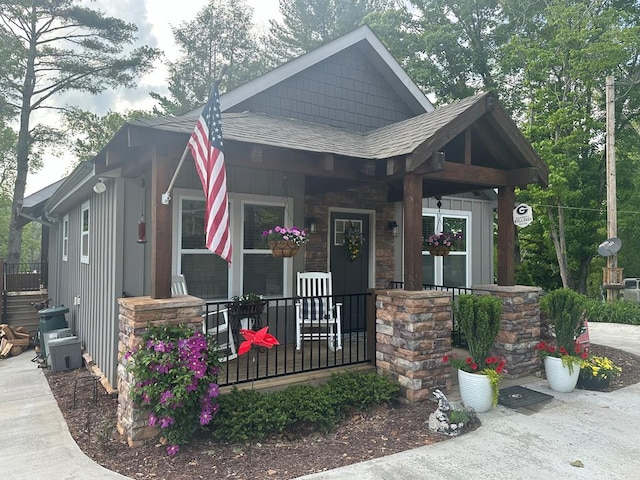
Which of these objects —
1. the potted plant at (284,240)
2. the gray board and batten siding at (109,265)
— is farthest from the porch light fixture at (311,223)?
the gray board and batten siding at (109,265)

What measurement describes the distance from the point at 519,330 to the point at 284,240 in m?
2.98

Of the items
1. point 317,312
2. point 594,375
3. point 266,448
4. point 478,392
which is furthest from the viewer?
point 317,312

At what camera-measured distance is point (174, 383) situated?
3.25 meters

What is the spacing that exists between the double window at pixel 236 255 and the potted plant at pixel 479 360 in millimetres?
2586

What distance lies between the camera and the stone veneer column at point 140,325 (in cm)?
338

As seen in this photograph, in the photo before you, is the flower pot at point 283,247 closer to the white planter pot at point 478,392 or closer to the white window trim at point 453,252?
the white planter pot at point 478,392

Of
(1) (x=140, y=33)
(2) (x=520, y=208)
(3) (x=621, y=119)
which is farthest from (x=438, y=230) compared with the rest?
(1) (x=140, y=33)

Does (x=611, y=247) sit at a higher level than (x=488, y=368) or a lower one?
higher

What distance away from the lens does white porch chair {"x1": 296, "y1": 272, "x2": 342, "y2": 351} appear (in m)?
5.27

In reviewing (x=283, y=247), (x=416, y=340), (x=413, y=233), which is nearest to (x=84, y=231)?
(x=283, y=247)

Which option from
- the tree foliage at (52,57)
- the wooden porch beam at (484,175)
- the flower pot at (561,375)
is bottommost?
the flower pot at (561,375)

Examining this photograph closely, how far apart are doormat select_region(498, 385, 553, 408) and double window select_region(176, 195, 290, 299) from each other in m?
2.99

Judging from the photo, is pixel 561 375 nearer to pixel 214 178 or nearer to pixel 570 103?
pixel 214 178

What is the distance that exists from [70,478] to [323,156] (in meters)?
3.36
